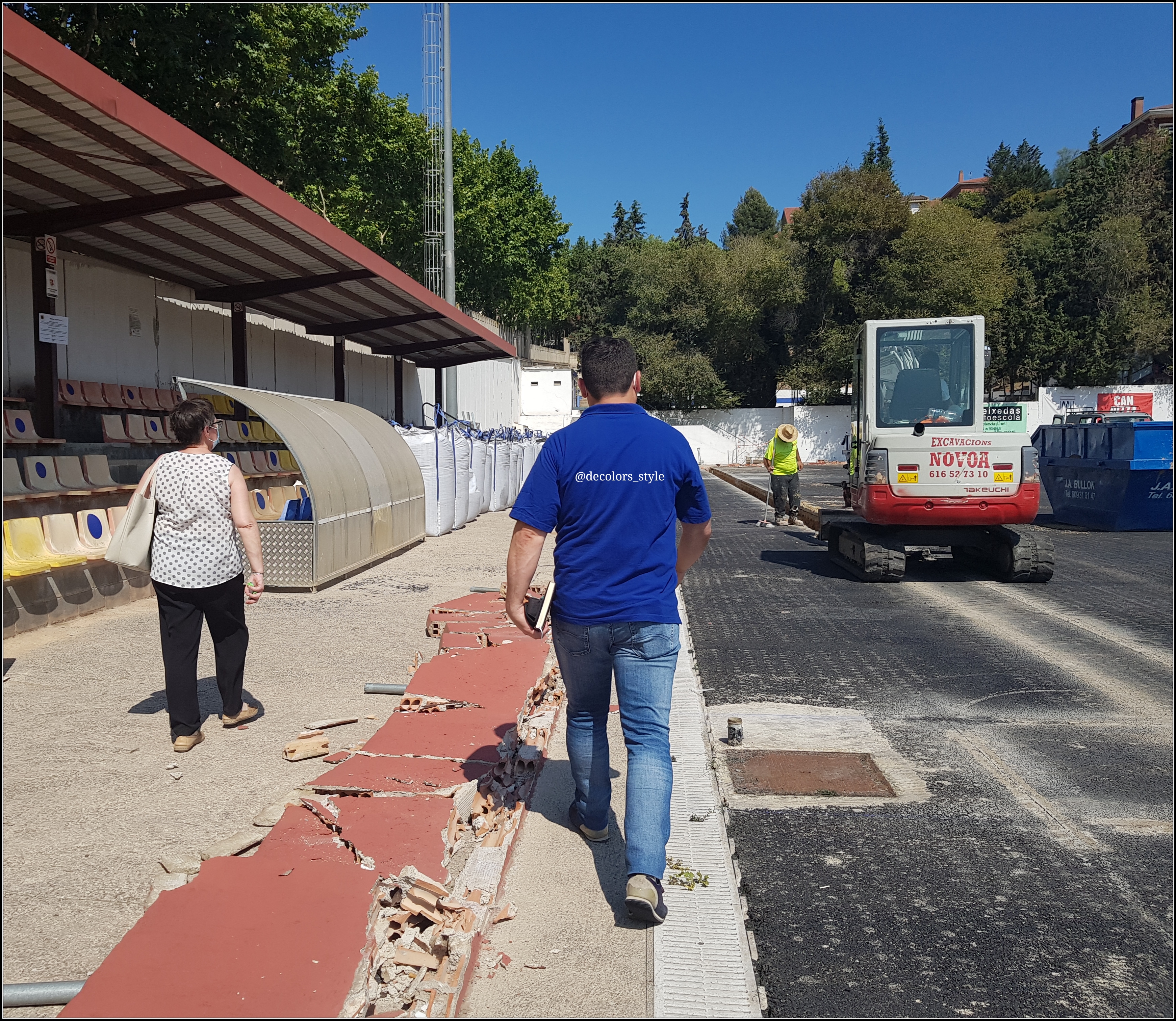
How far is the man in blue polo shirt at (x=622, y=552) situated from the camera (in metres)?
3.54

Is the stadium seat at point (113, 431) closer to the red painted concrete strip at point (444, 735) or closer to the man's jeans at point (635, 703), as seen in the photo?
the red painted concrete strip at point (444, 735)

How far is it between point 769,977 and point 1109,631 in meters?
6.72

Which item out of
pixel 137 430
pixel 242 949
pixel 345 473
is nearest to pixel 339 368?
pixel 137 430

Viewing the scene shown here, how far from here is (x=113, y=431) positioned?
10594mm

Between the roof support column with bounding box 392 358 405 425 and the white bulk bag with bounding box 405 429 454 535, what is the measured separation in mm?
7270

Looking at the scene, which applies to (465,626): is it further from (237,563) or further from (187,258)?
(187,258)

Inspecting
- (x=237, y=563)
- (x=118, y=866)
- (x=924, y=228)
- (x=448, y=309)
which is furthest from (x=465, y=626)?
(x=924, y=228)

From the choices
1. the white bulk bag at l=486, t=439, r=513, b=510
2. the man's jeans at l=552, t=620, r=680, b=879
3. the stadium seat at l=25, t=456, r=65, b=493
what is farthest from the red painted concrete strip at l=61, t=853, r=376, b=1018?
the white bulk bag at l=486, t=439, r=513, b=510

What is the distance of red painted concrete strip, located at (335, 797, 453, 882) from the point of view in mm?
3562

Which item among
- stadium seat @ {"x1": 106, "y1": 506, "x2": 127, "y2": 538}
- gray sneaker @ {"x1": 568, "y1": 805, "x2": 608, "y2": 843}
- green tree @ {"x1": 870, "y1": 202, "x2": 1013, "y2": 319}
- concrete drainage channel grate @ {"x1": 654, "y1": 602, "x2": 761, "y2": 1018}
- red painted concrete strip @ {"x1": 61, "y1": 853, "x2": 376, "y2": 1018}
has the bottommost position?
concrete drainage channel grate @ {"x1": 654, "y1": 602, "x2": 761, "y2": 1018}

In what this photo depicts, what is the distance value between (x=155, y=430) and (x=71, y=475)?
241cm

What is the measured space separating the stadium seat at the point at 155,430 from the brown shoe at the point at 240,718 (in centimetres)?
648

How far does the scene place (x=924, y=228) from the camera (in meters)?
50.0

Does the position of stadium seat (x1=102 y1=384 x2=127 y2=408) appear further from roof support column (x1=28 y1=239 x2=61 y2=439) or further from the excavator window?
the excavator window
